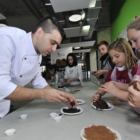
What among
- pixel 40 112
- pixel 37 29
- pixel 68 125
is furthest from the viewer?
pixel 37 29

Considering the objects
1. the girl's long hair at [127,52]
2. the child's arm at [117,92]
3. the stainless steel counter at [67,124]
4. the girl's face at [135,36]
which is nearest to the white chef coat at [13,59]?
the stainless steel counter at [67,124]

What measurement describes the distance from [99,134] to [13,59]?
35.4 inches

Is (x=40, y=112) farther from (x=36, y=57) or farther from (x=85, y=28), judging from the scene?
(x=85, y=28)

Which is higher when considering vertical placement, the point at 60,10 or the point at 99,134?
the point at 60,10

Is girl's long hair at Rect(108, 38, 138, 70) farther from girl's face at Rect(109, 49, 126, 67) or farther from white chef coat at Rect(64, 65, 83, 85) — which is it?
white chef coat at Rect(64, 65, 83, 85)

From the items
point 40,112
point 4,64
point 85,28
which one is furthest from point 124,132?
point 85,28

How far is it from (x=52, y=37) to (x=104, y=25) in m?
5.28

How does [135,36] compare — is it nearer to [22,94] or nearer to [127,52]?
[127,52]

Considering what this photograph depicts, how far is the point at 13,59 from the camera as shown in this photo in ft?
3.94

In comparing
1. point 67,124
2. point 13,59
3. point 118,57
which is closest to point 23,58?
point 13,59

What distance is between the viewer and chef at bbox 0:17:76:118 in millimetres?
1047

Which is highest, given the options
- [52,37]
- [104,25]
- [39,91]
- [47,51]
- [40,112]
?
[104,25]

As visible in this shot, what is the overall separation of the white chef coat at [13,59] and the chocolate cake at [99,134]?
620 mm

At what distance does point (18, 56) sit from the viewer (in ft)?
3.96
